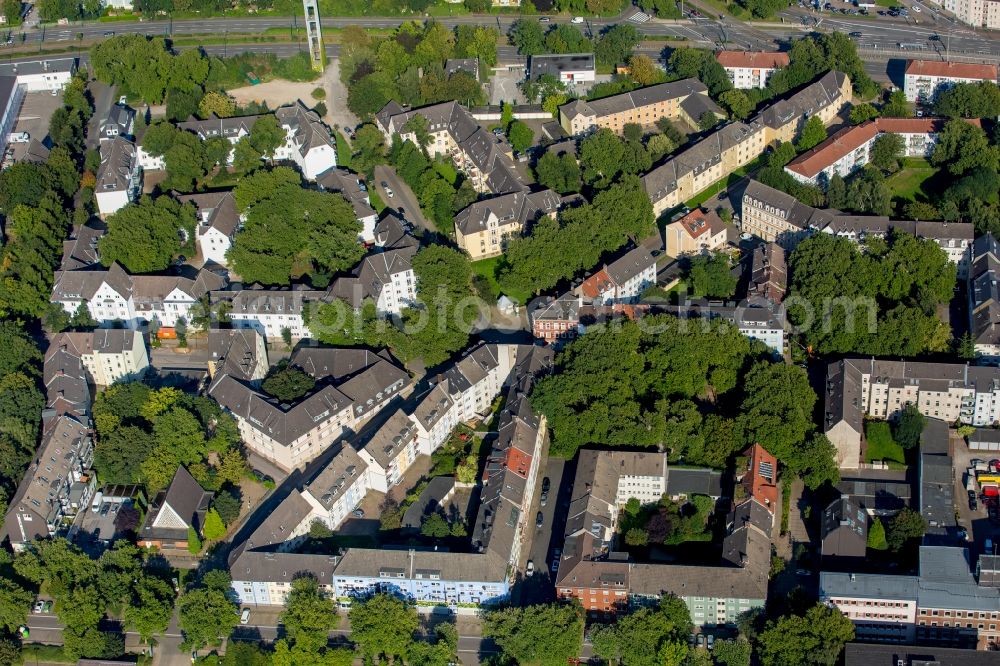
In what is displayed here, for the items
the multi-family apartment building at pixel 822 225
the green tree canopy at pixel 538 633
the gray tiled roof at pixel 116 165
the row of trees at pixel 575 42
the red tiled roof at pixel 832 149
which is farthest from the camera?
the row of trees at pixel 575 42

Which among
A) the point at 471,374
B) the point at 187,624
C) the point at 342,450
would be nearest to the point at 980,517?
the point at 471,374

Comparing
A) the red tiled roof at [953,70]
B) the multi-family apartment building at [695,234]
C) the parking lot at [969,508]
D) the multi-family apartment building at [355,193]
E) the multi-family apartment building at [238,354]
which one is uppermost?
the red tiled roof at [953,70]

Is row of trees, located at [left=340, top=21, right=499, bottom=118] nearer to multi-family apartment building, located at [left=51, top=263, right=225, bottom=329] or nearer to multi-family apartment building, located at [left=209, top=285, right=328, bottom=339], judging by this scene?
multi-family apartment building, located at [left=209, top=285, right=328, bottom=339]

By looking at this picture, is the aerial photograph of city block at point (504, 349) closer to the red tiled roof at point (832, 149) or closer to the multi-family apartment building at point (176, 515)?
the multi-family apartment building at point (176, 515)

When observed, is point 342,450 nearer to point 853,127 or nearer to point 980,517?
point 980,517

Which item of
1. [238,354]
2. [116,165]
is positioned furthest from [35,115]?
[238,354]

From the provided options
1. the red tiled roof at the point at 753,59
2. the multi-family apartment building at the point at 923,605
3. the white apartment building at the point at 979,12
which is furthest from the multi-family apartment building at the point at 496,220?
the white apartment building at the point at 979,12

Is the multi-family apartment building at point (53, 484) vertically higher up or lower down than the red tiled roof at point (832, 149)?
lower down
